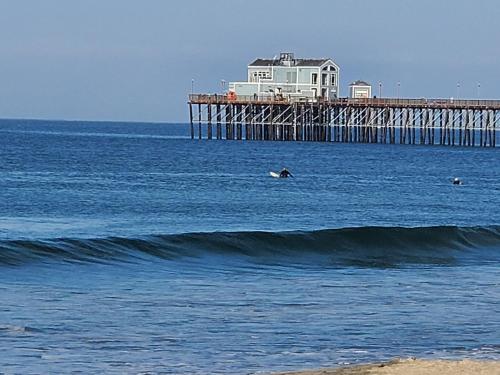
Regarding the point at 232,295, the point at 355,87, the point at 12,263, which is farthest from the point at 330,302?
the point at 355,87

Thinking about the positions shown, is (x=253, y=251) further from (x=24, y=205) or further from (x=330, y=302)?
(x=24, y=205)

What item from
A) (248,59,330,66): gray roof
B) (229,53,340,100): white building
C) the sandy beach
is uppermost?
(248,59,330,66): gray roof

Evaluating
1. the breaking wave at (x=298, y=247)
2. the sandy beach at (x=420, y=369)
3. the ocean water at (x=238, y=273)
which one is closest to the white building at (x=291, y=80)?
the ocean water at (x=238, y=273)

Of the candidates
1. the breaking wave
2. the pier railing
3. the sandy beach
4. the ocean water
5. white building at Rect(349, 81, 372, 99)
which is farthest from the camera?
white building at Rect(349, 81, 372, 99)

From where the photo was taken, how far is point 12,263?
90.7 ft

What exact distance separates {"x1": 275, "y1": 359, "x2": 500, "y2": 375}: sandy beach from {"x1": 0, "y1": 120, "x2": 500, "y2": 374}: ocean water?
142 cm

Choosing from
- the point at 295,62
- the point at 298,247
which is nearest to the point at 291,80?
the point at 295,62

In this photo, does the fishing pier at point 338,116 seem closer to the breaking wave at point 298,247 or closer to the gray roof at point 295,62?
the gray roof at point 295,62

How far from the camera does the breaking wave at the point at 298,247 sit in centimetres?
2989

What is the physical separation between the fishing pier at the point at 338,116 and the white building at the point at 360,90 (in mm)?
4194

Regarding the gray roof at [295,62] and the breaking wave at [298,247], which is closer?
the breaking wave at [298,247]

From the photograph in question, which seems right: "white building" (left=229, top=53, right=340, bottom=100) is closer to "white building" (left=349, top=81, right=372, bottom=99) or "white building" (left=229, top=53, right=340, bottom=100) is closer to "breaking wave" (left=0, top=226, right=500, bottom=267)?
"white building" (left=349, top=81, right=372, bottom=99)

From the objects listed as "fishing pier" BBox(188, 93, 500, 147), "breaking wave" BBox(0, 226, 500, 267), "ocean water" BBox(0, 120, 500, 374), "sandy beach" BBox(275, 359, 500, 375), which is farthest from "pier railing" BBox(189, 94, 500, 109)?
"sandy beach" BBox(275, 359, 500, 375)

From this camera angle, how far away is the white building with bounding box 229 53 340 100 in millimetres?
112938
